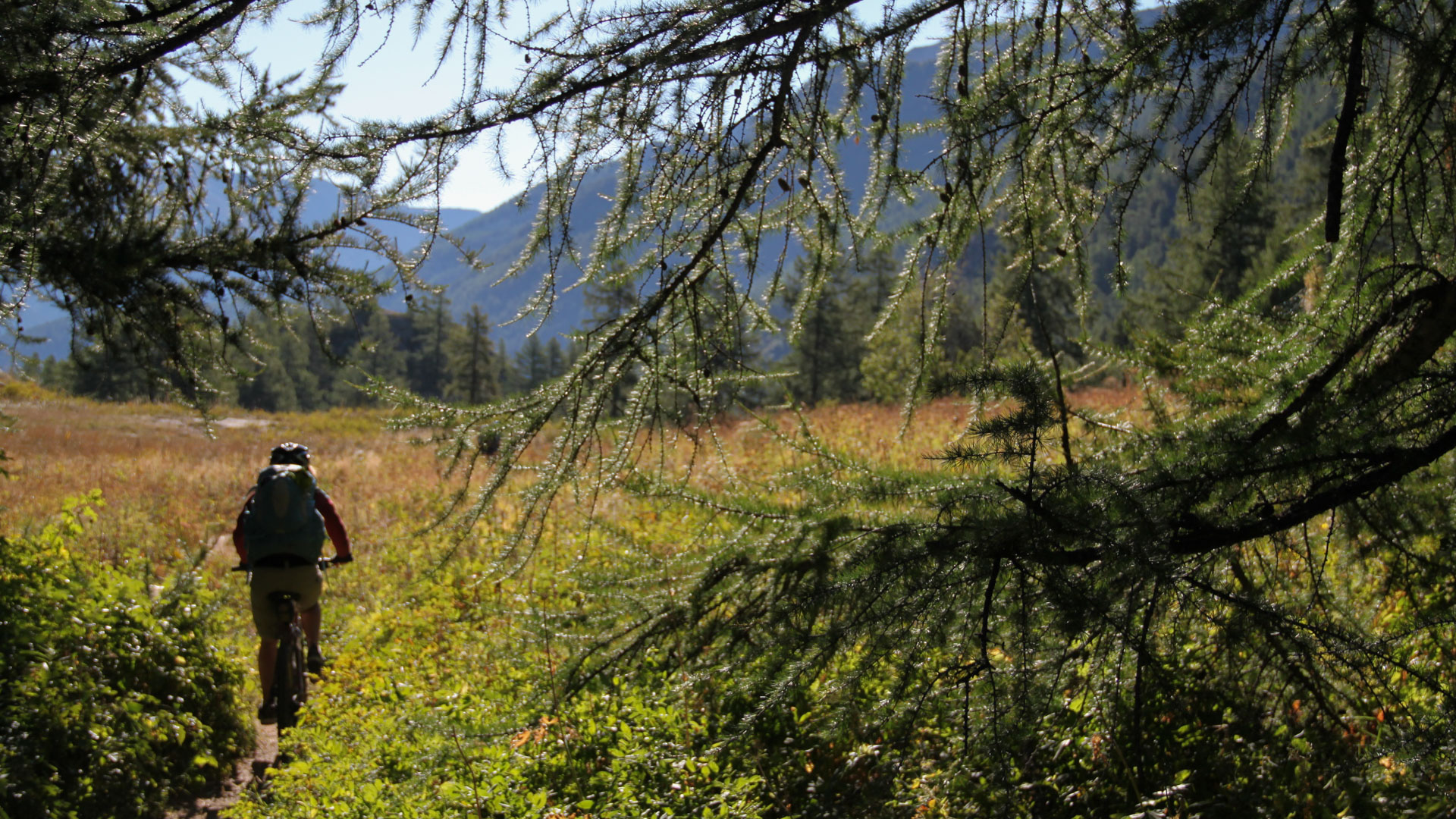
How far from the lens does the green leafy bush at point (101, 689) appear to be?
4.54 metres

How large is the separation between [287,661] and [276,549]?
76 centimetres

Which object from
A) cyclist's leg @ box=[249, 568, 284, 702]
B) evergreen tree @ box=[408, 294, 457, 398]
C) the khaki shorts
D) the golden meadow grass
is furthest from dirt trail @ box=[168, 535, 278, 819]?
evergreen tree @ box=[408, 294, 457, 398]

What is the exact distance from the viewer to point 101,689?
4977mm

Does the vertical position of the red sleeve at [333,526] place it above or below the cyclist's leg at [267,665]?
above

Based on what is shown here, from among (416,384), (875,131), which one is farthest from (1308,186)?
(416,384)

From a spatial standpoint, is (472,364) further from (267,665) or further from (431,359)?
(267,665)

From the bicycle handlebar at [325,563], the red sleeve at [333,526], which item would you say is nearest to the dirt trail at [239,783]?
the bicycle handlebar at [325,563]

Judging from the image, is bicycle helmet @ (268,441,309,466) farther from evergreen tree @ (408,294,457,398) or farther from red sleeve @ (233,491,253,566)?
evergreen tree @ (408,294,457,398)

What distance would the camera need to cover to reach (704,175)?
2600 millimetres

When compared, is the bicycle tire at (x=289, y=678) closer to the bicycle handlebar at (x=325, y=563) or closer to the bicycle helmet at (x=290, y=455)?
the bicycle handlebar at (x=325, y=563)

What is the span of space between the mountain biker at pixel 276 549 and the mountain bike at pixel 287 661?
34 mm

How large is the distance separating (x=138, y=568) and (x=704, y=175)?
600 cm

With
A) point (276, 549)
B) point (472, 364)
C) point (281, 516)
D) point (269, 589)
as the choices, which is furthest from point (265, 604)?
point (472, 364)

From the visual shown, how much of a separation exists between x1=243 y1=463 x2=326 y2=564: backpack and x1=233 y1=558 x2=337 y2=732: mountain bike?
0.25 m
